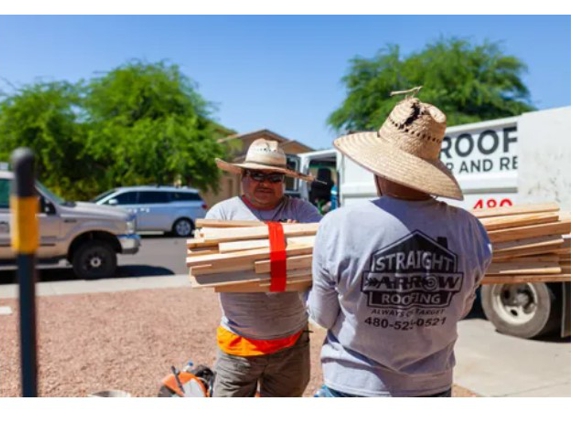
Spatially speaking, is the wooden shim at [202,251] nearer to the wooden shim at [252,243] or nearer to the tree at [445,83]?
the wooden shim at [252,243]

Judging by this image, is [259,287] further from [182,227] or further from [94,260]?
[182,227]

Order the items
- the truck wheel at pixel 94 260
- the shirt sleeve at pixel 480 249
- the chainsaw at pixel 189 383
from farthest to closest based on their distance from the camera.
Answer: the truck wheel at pixel 94 260, the chainsaw at pixel 189 383, the shirt sleeve at pixel 480 249

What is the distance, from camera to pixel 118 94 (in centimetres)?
2600

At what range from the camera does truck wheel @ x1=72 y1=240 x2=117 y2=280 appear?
10.6 metres

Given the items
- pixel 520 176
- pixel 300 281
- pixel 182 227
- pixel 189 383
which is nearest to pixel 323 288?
pixel 300 281

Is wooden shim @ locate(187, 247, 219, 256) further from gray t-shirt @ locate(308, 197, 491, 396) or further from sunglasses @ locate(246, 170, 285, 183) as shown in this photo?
sunglasses @ locate(246, 170, 285, 183)

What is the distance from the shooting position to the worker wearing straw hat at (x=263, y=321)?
118 inches

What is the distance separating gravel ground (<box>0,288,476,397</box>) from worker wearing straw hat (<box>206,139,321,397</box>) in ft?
5.79

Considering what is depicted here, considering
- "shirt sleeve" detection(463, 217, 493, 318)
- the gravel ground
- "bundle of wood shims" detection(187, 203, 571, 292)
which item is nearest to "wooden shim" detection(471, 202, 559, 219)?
"bundle of wood shims" detection(187, 203, 571, 292)

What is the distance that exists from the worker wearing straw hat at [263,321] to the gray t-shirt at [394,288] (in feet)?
2.83

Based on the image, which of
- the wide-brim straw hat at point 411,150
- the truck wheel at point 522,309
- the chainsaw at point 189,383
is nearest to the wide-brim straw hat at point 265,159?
the wide-brim straw hat at point 411,150

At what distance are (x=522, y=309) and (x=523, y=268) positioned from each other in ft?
13.7

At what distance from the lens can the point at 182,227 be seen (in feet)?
64.4

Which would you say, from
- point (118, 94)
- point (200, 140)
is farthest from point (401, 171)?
point (118, 94)
